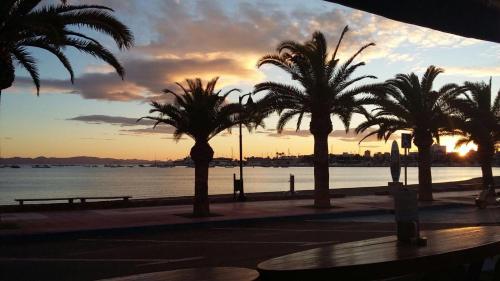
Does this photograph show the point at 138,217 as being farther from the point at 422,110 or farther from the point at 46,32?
the point at 422,110

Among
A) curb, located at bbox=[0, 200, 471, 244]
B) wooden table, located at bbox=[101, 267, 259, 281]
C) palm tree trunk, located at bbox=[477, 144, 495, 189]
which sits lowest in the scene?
curb, located at bbox=[0, 200, 471, 244]

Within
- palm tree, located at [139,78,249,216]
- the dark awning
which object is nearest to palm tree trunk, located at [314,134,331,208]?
palm tree, located at [139,78,249,216]

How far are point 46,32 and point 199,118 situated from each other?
6758 millimetres

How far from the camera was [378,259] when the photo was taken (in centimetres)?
568

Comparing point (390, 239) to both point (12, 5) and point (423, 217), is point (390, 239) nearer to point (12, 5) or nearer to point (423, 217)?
point (12, 5)

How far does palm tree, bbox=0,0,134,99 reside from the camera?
15.6 meters

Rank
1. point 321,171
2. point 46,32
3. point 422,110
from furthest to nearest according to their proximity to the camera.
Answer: point 422,110
point 321,171
point 46,32

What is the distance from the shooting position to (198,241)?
1455 centimetres

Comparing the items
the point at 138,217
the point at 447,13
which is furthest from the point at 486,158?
the point at 447,13

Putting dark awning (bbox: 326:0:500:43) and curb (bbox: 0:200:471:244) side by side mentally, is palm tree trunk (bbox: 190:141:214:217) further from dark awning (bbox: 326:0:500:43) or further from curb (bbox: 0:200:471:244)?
dark awning (bbox: 326:0:500:43)

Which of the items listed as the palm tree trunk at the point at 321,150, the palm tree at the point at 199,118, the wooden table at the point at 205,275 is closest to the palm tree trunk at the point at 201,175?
the palm tree at the point at 199,118

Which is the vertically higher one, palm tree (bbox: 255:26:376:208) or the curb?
palm tree (bbox: 255:26:376:208)

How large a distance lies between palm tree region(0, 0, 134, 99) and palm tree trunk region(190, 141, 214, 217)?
4.19 metres

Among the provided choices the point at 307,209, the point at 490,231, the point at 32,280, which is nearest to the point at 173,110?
the point at 307,209
